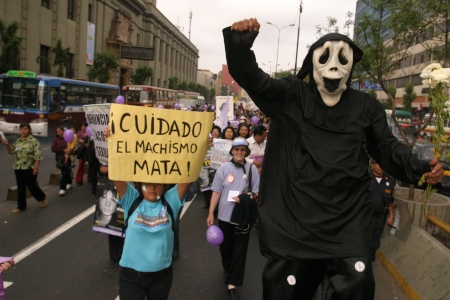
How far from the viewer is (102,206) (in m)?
6.13

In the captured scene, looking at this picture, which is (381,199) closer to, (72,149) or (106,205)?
(106,205)

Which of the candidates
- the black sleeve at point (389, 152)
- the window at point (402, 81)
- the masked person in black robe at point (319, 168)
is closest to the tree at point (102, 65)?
the window at point (402, 81)

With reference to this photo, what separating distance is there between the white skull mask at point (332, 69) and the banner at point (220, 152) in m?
6.40

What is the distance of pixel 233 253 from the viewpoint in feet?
18.0

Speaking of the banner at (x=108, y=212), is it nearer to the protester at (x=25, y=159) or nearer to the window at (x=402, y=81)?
the protester at (x=25, y=159)

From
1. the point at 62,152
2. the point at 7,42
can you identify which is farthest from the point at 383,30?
the point at 7,42

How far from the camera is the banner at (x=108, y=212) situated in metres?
5.96

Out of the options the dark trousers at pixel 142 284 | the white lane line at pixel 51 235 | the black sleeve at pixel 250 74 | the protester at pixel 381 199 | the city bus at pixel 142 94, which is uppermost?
the city bus at pixel 142 94

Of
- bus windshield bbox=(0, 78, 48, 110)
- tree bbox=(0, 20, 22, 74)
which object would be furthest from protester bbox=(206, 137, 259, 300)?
tree bbox=(0, 20, 22, 74)

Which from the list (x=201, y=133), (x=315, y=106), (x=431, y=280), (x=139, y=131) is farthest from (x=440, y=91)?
(x=431, y=280)

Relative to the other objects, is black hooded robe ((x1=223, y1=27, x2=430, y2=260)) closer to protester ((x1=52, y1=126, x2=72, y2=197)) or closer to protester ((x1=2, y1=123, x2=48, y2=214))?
protester ((x1=2, y1=123, x2=48, y2=214))

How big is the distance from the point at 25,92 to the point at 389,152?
20.9 metres

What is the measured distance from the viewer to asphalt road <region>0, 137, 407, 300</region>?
5.24m

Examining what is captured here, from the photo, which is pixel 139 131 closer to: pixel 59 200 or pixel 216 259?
pixel 216 259
